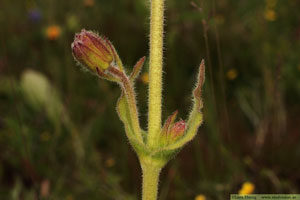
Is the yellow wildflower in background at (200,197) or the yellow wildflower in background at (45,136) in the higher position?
the yellow wildflower in background at (45,136)

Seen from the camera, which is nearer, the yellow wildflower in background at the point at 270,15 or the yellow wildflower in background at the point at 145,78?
the yellow wildflower in background at the point at 145,78

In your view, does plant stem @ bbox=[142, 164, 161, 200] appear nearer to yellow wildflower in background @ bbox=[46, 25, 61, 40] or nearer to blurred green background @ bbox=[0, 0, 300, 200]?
blurred green background @ bbox=[0, 0, 300, 200]

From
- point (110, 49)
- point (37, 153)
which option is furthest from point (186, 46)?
point (110, 49)

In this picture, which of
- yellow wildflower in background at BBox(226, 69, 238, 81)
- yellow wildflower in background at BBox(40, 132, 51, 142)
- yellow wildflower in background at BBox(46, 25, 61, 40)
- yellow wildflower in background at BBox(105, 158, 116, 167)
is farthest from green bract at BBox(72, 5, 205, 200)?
yellow wildflower in background at BBox(46, 25, 61, 40)

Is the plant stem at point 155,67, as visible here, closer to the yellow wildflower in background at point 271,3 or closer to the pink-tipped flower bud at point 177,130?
the pink-tipped flower bud at point 177,130

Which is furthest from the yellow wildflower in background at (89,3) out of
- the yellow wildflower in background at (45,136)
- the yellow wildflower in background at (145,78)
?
the yellow wildflower in background at (45,136)

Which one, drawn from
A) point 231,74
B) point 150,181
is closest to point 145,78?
point 231,74
